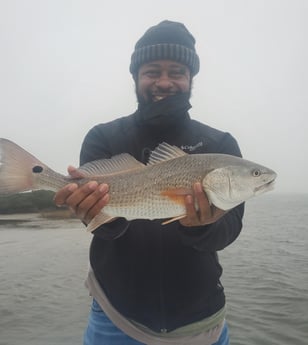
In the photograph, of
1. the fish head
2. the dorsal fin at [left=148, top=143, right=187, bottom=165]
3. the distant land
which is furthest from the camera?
the distant land

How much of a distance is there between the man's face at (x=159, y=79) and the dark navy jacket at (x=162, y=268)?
52.5 inches

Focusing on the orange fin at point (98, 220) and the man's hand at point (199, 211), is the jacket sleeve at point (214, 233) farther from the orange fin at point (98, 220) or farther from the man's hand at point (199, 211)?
the orange fin at point (98, 220)

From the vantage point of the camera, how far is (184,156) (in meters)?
3.47

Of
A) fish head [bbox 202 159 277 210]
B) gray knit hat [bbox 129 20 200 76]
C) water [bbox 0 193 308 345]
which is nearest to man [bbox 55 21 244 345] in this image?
fish head [bbox 202 159 277 210]

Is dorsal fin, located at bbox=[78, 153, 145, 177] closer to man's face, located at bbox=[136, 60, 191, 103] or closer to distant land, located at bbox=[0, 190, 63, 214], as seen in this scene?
man's face, located at bbox=[136, 60, 191, 103]

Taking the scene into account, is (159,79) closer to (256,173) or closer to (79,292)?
(256,173)

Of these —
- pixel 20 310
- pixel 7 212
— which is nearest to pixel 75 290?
pixel 20 310

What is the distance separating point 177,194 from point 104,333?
54.7 inches

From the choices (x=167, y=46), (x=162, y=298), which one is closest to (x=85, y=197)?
(x=162, y=298)

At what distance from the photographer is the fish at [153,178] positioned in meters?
3.30

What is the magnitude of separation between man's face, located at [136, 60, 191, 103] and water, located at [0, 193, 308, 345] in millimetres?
5622

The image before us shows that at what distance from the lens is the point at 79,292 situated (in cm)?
1091

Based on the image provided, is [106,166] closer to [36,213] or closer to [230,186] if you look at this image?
[230,186]

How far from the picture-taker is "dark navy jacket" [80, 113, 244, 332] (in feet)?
10.9
